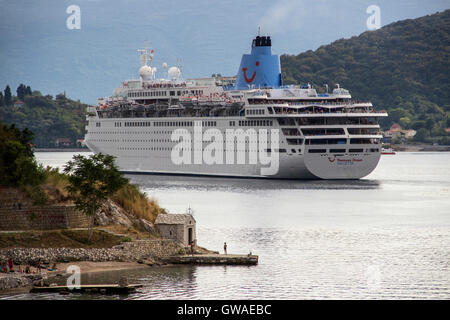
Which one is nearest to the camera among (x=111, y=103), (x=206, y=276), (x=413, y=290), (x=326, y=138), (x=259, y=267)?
(x=413, y=290)

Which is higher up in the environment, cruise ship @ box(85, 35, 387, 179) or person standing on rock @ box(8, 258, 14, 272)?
cruise ship @ box(85, 35, 387, 179)

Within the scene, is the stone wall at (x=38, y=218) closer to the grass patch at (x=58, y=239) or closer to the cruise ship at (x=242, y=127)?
the grass patch at (x=58, y=239)

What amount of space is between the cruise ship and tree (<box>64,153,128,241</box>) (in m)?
42.6

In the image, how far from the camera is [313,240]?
5119 centimetres

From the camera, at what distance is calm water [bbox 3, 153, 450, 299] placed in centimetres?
3703

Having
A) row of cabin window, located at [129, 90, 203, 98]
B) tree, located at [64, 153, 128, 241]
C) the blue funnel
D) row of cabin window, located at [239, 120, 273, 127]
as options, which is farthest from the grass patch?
row of cabin window, located at [129, 90, 203, 98]

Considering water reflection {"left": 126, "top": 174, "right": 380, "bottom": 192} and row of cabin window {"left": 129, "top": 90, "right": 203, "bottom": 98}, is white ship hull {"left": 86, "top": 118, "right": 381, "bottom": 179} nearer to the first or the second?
water reflection {"left": 126, "top": 174, "right": 380, "bottom": 192}

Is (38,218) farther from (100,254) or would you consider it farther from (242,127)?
(242,127)

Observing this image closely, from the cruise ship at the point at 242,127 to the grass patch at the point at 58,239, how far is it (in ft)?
149

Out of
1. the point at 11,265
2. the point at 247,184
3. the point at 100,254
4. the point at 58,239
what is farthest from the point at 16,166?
the point at 247,184
